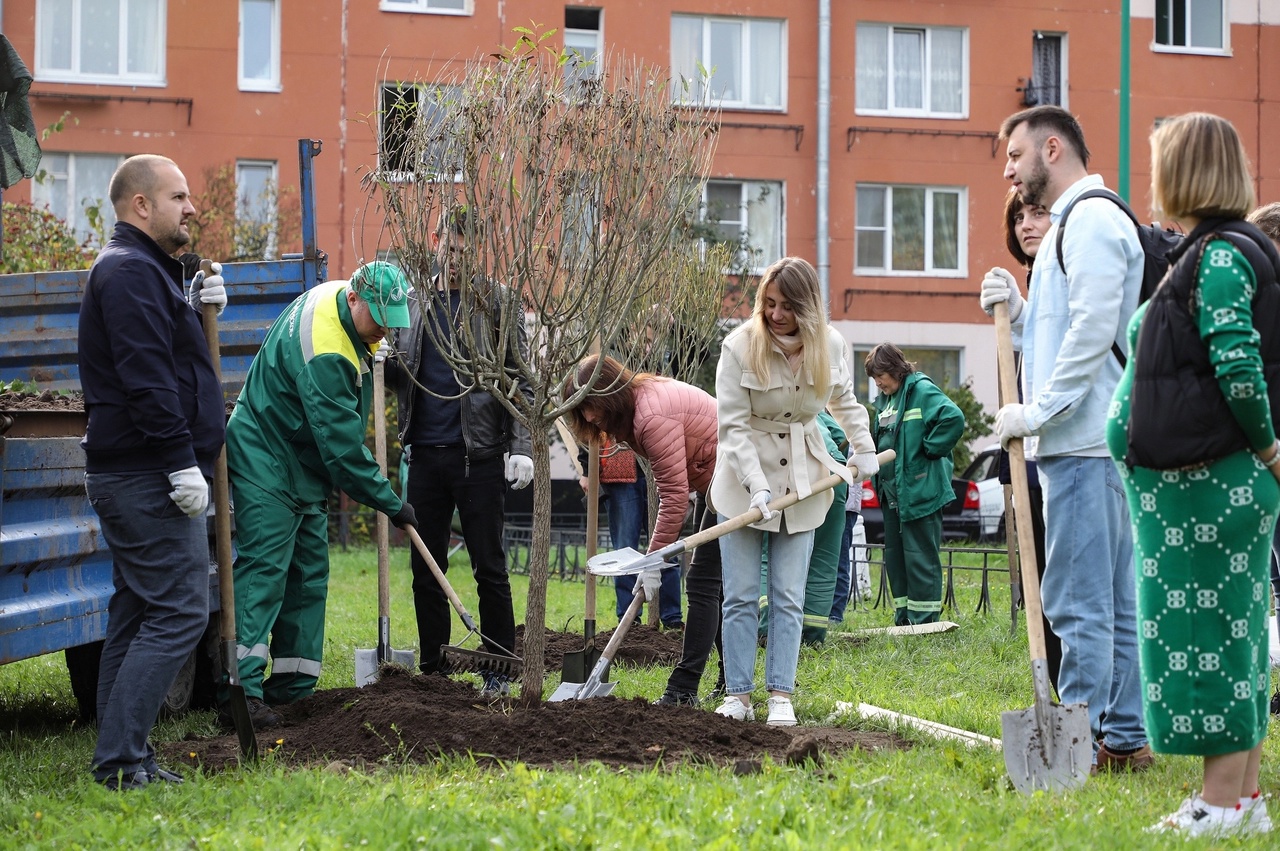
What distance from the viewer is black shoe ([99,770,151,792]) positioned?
4.12 meters

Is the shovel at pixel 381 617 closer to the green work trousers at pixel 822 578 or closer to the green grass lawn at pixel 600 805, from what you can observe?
the green grass lawn at pixel 600 805

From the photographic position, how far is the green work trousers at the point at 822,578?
7441mm

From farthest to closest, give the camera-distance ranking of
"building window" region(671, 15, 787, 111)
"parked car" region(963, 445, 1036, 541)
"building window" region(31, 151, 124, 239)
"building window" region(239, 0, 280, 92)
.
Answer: "building window" region(671, 15, 787, 111)
"building window" region(239, 0, 280, 92)
"building window" region(31, 151, 124, 239)
"parked car" region(963, 445, 1036, 541)

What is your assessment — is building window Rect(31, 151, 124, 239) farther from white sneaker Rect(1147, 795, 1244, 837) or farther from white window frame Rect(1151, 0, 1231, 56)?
white sneaker Rect(1147, 795, 1244, 837)

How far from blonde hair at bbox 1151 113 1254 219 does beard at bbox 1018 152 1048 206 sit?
2.85 feet

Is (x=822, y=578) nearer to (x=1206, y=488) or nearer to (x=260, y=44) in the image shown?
(x=1206, y=488)

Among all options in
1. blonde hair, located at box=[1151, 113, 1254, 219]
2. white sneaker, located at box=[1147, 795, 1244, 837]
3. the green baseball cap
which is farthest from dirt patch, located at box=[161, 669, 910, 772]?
blonde hair, located at box=[1151, 113, 1254, 219]

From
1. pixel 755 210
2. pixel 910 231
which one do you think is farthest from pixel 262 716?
pixel 910 231

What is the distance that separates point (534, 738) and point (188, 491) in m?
1.37

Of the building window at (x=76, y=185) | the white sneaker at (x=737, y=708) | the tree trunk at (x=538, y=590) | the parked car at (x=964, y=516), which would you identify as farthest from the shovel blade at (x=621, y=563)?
the building window at (x=76, y=185)

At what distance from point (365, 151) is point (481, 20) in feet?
8.48

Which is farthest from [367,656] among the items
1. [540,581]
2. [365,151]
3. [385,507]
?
[365,151]

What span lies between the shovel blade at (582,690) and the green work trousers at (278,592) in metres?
1.01

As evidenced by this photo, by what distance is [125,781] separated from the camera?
416 centimetres
